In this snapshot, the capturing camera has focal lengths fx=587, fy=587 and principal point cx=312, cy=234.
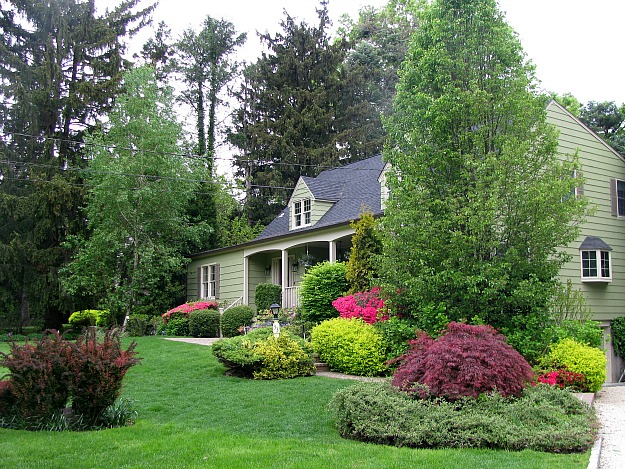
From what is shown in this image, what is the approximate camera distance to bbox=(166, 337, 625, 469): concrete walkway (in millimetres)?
5812

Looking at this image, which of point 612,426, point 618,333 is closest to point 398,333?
point 612,426

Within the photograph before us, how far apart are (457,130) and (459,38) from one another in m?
1.72

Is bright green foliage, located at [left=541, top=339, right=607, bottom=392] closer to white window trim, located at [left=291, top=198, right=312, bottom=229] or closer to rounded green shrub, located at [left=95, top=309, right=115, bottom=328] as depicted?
white window trim, located at [left=291, top=198, right=312, bottom=229]

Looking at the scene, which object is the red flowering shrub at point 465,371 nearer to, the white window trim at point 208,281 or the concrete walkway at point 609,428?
the concrete walkway at point 609,428

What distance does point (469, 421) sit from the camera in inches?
250

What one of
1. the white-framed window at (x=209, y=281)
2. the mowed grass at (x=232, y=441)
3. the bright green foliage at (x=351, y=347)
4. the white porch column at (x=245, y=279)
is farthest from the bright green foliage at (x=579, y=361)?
the white-framed window at (x=209, y=281)

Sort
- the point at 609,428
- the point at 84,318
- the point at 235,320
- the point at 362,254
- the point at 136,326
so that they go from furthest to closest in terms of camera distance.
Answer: the point at 84,318 → the point at 136,326 → the point at 235,320 → the point at 362,254 → the point at 609,428

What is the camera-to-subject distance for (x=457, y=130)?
10422 millimetres

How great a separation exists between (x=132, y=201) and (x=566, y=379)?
16513 mm

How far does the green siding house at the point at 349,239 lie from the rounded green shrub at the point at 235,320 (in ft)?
7.03

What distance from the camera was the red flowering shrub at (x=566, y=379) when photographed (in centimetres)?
966

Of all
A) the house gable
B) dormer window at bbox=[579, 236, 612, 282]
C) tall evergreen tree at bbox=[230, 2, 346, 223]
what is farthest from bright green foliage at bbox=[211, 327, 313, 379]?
tall evergreen tree at bbox=[230, 2, 346, 223]

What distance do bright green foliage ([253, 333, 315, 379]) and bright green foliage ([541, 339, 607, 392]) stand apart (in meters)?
4.27

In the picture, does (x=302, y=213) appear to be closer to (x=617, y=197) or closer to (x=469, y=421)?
(x=617, y=197)
